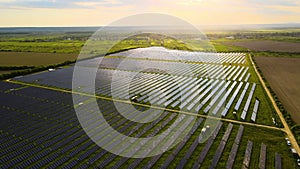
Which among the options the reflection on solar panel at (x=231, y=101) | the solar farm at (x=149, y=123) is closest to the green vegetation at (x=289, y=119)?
the solar farm at (x=149, y=123)

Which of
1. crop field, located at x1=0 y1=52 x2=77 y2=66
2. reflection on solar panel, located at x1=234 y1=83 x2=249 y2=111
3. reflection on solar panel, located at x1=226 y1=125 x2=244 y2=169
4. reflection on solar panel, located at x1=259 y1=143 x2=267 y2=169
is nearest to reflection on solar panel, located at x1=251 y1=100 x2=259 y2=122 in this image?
reflection on solar panel, located at x1=234 y1=83 x2=249 y2=111

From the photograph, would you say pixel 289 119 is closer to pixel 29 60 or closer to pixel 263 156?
pixel 263 156

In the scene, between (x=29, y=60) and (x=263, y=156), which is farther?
(x=29, y=60)

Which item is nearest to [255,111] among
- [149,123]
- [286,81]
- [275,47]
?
[149,123]

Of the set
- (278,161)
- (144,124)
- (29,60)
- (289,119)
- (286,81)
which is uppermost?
(29,60)

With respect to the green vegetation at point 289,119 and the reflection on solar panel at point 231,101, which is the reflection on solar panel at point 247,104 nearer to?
the reflection on solar panel at point 231,101

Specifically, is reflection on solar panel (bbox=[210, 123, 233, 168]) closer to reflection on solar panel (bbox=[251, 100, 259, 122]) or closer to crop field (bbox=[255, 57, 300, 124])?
reflection on solar panel (bbox=[251, 100, 259, 122])

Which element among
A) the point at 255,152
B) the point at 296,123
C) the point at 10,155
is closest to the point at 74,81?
the point at 10,155
